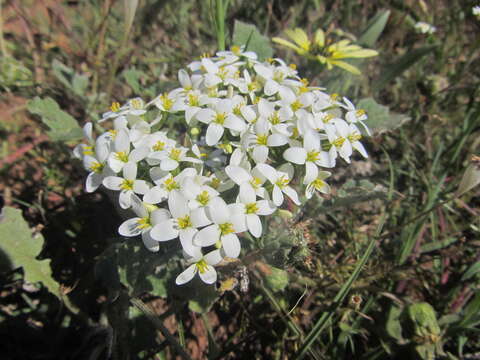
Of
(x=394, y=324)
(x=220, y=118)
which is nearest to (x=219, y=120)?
(x=220, y=118)

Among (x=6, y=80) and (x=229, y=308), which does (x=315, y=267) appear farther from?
(x=6, y=80)

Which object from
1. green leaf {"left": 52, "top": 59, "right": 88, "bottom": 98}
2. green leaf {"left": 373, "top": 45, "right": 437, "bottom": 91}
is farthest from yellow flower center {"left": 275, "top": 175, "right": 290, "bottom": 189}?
green leaf {"left": 52, "top": 59, "right": 88, "bottom": 98}

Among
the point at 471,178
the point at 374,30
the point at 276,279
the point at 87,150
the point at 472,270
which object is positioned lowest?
the point at 276,279

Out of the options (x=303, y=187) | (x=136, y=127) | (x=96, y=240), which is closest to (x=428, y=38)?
(x=303, y=187)

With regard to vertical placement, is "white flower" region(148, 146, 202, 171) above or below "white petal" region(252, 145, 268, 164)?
below

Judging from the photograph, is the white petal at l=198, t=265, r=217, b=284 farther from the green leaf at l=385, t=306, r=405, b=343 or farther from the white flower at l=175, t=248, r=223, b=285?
the green leaf at l=385, t=306, r=405, b=343

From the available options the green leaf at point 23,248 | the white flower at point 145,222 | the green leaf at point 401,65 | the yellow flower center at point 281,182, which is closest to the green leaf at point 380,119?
the green leaf at point 401,65

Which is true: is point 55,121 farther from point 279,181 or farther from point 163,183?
point 279,181
